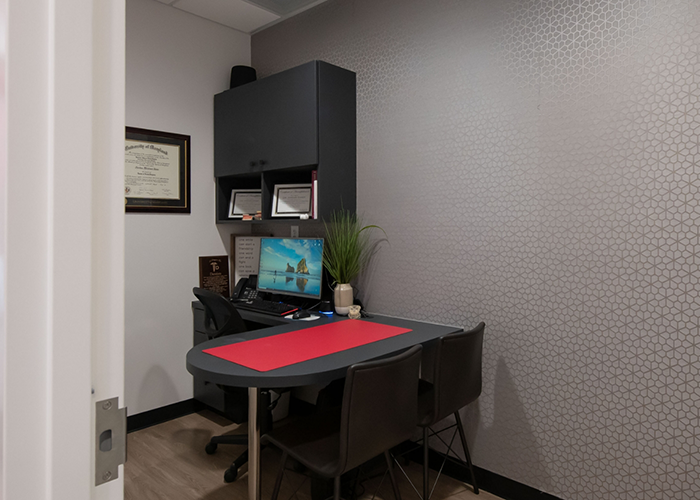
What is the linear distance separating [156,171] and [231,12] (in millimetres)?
1274

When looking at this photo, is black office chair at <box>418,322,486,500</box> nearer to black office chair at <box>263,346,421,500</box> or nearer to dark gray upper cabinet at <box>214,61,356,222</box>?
black office chair at <box>263,346,421,500</box>

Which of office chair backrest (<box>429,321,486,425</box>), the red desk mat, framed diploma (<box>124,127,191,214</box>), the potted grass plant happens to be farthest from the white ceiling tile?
office chair backrest (<box>429,321,486,425</box>)

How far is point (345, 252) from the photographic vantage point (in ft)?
9.20

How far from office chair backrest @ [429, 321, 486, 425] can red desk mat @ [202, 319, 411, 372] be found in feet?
1.25

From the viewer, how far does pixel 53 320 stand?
54cm

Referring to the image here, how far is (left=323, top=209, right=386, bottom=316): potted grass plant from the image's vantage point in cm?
282

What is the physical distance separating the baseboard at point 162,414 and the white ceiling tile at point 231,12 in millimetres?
2816

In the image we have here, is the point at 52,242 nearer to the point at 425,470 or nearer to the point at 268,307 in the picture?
the point at 425,470

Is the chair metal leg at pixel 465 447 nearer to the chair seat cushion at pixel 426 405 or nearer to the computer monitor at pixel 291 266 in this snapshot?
the chair seat cushion at pixel 426 405

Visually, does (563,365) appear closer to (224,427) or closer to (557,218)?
(557,218)

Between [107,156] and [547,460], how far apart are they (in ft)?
7.66

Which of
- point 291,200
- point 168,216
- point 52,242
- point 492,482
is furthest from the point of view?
point 168,216

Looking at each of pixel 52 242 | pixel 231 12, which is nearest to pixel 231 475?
pixel 52 242

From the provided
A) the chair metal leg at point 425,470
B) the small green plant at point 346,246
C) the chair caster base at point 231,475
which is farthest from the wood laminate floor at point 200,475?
the small green plant at point 346,246
